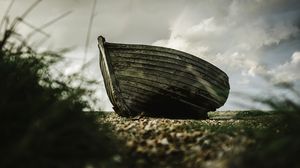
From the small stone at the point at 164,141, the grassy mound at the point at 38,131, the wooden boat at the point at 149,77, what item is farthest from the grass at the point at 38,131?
the wooden boat at the point at 149,77

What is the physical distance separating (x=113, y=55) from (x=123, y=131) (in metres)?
5.24

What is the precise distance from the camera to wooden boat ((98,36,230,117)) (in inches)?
436

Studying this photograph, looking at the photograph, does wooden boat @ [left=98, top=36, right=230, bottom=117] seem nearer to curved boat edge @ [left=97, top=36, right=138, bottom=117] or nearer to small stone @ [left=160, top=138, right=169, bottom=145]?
curved boat edge @ [left=97, top=36, right=138, bottom=117]

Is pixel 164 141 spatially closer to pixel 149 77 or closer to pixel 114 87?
pixel 149 77

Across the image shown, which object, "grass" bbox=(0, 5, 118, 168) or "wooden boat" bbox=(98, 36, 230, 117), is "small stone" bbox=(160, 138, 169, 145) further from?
"wooden boat" bbox=(98, 36, 230, 117)

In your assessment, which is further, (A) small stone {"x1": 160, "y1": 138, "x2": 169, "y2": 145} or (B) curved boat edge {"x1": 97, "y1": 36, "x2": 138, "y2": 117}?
(B) curved boat edge {"x1": 97, "y1": 36, "x2": 138, "y2": 117}

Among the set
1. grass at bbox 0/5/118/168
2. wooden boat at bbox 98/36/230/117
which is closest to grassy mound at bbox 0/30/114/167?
grass at bbox 0/5/118/168

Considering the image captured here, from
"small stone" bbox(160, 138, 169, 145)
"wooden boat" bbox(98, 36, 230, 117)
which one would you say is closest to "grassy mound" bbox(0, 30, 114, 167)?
"small stone" bbox(160, 138, 169, 145)

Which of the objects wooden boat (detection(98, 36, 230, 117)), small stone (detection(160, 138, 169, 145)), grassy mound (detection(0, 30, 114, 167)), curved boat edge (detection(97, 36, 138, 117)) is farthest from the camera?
curved boat edge (detection(97, 36, 138, 117))

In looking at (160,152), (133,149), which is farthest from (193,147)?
(133,149)

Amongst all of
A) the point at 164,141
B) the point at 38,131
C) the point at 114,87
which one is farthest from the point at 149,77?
the point at 38,131

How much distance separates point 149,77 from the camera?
11125mm

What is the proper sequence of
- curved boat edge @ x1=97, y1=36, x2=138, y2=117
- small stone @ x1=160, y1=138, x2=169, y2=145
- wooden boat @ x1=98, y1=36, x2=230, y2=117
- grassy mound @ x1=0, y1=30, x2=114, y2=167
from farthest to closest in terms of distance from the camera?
curved boat edge @ x1=97, y1=36, x2=138, y2=117, wooden boat @ x1=98, y1=36, x2=230, y2=117, small stone @ x1=160, y1=138, x2=169, y2=145, grassy mound @ x1=0, y1=30, x2=114, y2=167

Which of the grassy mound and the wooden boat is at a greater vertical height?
the wooden boat
